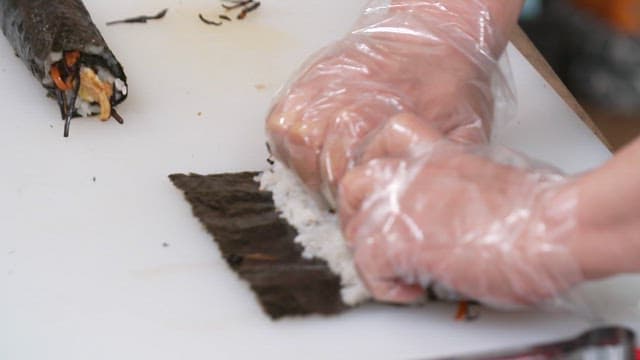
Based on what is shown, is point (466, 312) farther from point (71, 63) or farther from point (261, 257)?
point (71, 63)

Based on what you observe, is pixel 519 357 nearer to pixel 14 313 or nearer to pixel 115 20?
pixel 14 313

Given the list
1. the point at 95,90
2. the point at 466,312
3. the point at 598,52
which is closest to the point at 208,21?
the point at 95,90

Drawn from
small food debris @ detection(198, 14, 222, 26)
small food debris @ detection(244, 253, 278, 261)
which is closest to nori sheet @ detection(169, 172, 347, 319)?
small food debris @ detection(244, 253, 278, 261)

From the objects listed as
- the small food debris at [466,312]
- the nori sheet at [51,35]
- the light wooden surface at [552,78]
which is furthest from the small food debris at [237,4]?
the small food debris at [466,312]

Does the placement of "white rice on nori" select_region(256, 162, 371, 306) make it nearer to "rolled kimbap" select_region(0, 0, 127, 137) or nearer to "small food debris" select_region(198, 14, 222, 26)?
"rolled kimbap" select_region(0, 0, 127, 137)

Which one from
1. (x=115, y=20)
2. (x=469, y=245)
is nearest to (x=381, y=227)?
(x=469, y=245)

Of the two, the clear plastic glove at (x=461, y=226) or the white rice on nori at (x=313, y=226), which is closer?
the clear plastic glove at (x=461, y=226)

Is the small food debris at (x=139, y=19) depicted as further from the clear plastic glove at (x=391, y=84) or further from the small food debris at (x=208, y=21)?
the clear plastic glove at (x=391, y=84)

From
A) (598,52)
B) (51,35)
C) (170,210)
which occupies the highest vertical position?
(51,35)
